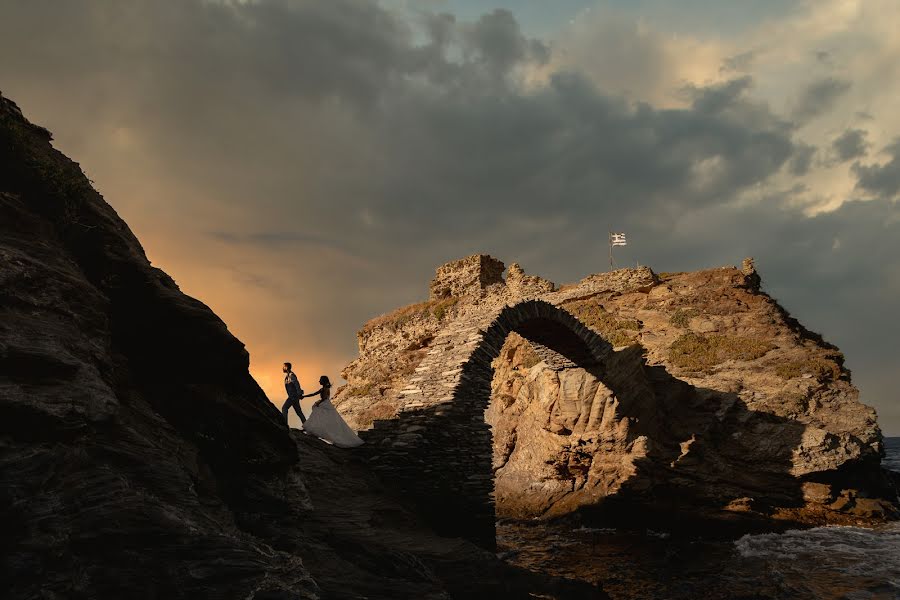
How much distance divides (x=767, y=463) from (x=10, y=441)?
23.8 metres

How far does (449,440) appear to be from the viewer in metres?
15.4

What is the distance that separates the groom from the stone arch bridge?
231cm

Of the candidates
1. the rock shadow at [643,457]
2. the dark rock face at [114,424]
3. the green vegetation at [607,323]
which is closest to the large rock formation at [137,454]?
the dark rock face at [114,424]

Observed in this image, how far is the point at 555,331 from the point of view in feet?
73.4

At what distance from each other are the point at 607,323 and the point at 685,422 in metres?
9.57

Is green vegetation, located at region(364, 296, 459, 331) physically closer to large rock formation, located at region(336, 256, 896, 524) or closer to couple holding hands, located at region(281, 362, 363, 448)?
large rock formation, located at region(336, 256, 896, 524)

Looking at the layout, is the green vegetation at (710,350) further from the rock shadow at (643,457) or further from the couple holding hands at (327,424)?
the couple holding hands at (327,424)

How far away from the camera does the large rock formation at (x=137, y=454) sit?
5438 mm

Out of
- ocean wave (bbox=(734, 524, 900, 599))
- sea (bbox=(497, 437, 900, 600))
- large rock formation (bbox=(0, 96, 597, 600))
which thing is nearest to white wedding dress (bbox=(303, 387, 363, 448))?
large rock formation (bbox=(0, 96, 597, 600))

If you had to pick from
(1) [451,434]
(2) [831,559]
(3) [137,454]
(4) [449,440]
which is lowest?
(2) [831,559]

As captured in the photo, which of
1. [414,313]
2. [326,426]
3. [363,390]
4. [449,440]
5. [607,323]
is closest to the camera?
[449,440]

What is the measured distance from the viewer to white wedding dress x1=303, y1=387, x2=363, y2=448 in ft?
50.8

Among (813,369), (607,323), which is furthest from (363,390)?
(813,369)

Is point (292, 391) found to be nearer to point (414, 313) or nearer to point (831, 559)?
point (831, 559)
